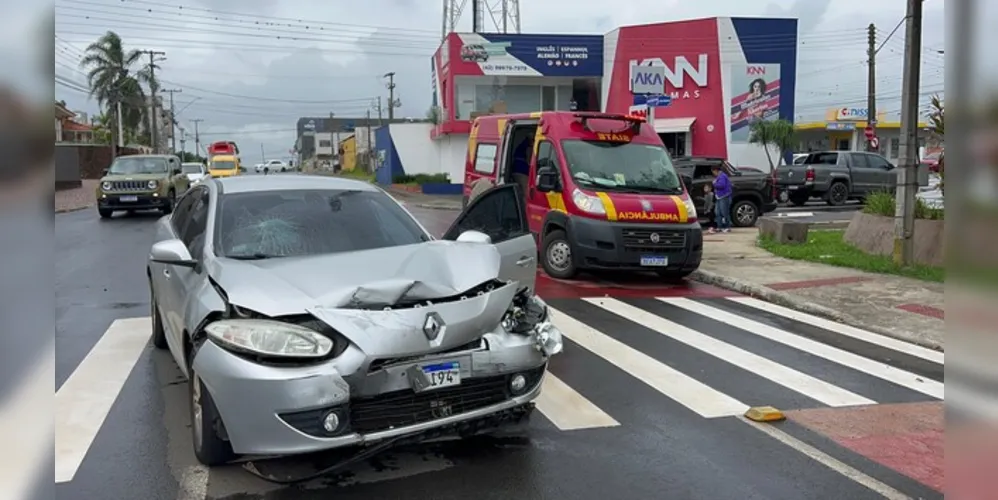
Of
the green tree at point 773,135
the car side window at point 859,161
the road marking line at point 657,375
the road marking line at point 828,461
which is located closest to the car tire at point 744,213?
the car side window at point 859,161

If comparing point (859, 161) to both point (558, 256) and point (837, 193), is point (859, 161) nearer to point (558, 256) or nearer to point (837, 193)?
point (837, 193)

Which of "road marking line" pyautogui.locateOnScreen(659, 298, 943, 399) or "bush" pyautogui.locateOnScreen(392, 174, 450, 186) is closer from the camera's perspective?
"road marking line" pyautogui.locateOnScreen(659, 298, 943, 399)

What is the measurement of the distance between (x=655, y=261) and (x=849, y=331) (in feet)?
9.86

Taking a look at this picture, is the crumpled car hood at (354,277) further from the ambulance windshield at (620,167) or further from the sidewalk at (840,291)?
the ambulance windshield at (620,167)

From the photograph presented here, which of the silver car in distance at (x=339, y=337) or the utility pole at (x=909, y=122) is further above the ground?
the utility pole at (x=909, y=122)

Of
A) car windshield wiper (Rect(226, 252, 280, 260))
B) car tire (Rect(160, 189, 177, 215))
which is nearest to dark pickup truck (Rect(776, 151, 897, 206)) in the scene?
car tire (Rect(160, 189, 177, 215))

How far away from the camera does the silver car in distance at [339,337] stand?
386 cm

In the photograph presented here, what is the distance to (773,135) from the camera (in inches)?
1358

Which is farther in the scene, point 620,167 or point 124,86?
point 124,86

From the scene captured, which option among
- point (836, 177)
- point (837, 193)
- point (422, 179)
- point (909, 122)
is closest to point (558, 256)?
point (909, 122)

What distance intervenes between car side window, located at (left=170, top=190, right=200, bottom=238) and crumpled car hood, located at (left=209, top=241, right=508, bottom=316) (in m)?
1.86

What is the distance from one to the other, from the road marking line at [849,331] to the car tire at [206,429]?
6309 mm

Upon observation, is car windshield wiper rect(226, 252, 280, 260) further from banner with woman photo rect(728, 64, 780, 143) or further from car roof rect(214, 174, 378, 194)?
banner with woman photo rect(728, 64, 780, 143)

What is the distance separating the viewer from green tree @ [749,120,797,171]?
34.4 m
